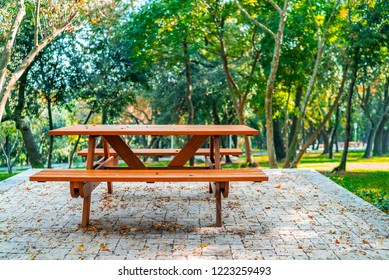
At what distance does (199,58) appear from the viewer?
2286 centimetres

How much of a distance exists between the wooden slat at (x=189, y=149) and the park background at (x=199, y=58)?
2.74m

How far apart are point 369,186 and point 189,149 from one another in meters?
5.70

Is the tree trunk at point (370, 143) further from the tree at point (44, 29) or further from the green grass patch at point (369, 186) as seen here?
the tree at point (44, 29)

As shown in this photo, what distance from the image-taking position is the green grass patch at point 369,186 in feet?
25.5

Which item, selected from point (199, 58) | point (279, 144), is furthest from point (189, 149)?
point (199, 58)

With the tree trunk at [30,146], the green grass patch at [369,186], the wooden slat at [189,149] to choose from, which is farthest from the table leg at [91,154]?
the tree trunk at [30,146]

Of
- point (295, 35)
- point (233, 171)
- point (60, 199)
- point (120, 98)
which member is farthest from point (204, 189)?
point (120, 98)

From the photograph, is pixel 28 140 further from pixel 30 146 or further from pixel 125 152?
pixel 125 152

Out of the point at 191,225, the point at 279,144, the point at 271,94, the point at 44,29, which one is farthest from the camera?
the point at 279,144

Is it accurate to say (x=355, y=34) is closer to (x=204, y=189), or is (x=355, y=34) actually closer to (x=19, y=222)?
(x=204, y=189)

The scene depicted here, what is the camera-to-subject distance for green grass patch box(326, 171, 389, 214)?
7.77 meters

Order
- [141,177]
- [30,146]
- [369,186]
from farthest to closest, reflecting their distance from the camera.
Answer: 1. [30,146]
2. [369,186]
3. [141,177]

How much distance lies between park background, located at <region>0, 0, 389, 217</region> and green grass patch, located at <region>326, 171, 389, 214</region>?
35 millimetres

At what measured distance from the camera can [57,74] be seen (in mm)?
18609
